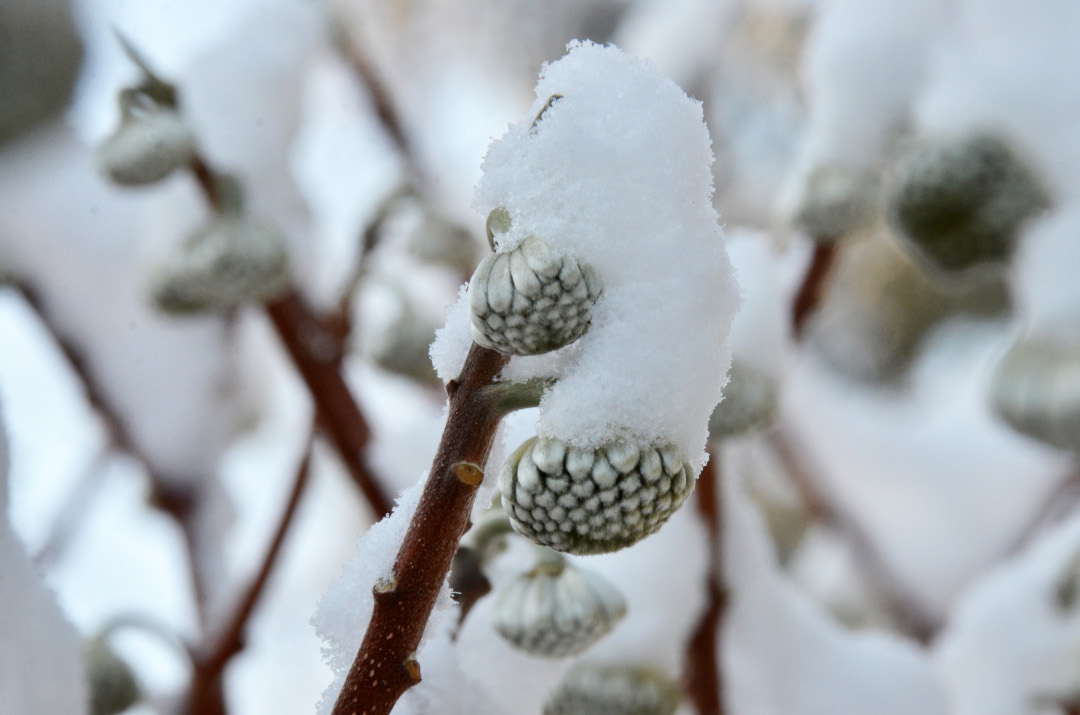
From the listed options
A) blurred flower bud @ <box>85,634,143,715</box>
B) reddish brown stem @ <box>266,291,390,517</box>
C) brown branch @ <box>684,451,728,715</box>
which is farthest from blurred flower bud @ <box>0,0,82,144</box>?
brown branch @ <box>684,451,728,715</box>

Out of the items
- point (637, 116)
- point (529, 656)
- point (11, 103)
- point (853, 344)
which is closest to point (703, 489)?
point (529, 656)

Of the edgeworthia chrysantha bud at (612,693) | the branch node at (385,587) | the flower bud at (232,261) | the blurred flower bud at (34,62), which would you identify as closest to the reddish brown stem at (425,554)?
the branch node at (385,587)

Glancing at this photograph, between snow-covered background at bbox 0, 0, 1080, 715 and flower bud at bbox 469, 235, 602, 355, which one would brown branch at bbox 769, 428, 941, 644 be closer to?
snow-covered background at bbox 0, 0, 1080, 715

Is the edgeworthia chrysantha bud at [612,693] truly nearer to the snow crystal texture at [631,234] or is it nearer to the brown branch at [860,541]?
the snow crystal texture at [631,234]

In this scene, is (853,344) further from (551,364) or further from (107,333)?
(551,364)

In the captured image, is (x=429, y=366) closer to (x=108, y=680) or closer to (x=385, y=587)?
(x=108, y=680)
